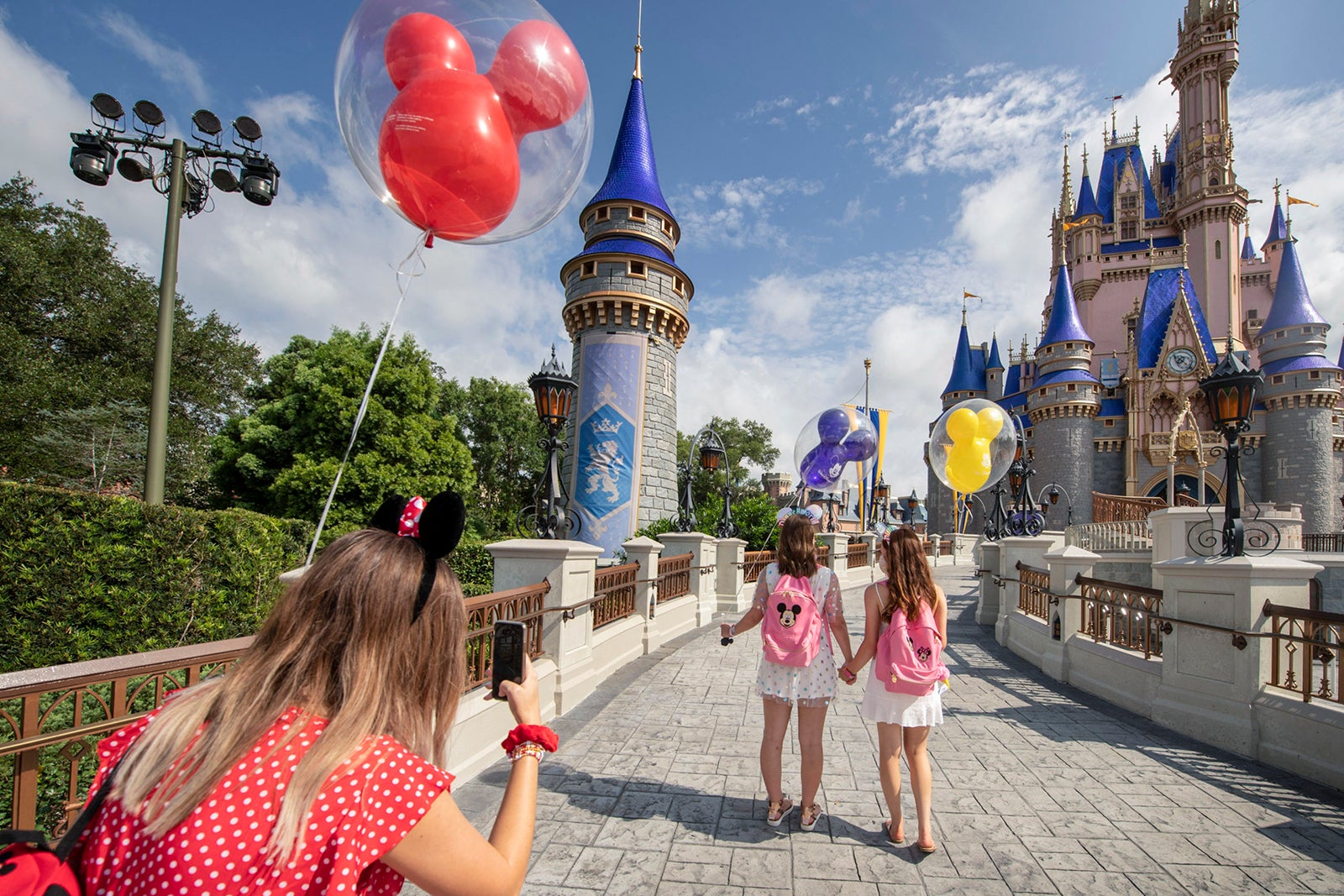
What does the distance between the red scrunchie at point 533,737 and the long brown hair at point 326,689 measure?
0.15 meters

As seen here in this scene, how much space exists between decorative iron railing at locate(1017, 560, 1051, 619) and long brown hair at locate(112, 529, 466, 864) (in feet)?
28.1

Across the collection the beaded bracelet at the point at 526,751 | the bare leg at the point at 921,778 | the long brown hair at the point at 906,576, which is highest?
the long brown hair at the point at 906,576

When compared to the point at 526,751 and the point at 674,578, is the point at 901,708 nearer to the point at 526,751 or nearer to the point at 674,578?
the point at 526,751

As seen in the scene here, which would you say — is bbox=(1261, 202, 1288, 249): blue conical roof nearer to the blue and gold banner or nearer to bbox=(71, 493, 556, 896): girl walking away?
the blue and gold banner

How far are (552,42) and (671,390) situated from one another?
1843cm

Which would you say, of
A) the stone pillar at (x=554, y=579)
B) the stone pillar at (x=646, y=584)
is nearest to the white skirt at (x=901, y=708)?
the stone pillar at (x=554, y=579)

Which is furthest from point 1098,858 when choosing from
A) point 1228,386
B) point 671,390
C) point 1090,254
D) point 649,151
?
point 1090,254

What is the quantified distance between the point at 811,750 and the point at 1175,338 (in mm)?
44657

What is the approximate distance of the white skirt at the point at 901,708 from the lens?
349cm

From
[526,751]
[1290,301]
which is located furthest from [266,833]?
[1290,301]

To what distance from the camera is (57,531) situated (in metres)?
7.66

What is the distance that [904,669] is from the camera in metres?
3.47

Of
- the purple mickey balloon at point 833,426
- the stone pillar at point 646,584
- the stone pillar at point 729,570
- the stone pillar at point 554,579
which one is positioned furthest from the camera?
the purple mickey balloon at point 833,426

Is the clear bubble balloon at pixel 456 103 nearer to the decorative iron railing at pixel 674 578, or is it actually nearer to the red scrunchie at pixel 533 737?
the red scrunchie at pixel 533 737
